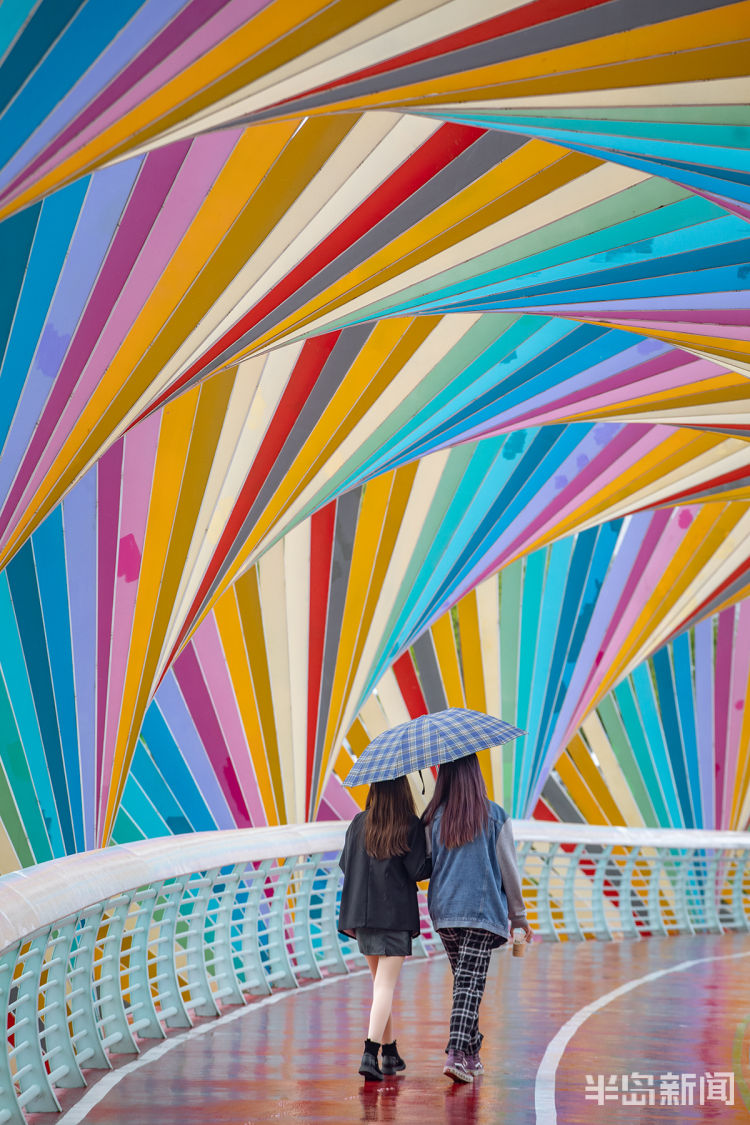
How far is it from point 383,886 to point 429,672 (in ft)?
37.0

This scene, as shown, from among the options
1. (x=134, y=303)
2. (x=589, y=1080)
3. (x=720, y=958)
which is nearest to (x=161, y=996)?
(x=589, y=1080)

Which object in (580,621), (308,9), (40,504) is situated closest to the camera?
(308,9)

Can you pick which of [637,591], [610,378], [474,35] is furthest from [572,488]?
[474,35]

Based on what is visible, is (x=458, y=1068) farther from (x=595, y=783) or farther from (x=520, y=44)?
(x=595, y=783)

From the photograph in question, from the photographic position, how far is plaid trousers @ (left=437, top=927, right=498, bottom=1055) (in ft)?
25.0

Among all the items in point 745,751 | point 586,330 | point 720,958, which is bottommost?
point 720,958

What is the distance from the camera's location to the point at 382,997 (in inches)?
300

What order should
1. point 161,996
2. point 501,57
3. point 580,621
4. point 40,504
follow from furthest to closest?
point 580,621 < point 161,996 < point 40,504 < point 501,57

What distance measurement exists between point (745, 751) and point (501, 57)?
62.3ft

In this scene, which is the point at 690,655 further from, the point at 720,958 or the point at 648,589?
the point at 720,958

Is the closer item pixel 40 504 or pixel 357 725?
pixel 40 504

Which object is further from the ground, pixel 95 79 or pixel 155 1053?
pixel 95 79

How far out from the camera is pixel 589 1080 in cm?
777

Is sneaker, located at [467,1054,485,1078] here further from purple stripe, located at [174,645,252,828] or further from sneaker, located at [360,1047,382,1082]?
purple stripe, located at [174,645,252,828]
